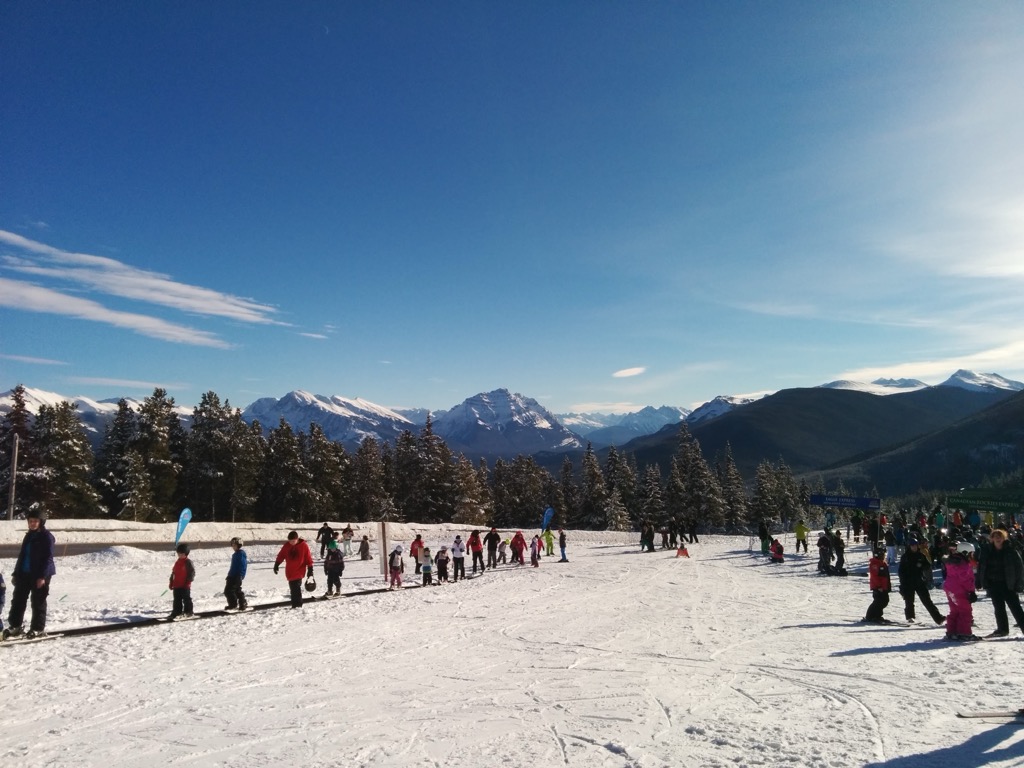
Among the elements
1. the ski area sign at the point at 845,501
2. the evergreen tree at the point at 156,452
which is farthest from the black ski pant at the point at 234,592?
the evergreen tree at the point at 156,452

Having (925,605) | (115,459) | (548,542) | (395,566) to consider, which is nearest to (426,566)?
(395,566)

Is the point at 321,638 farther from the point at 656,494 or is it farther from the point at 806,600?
the point at 656,494

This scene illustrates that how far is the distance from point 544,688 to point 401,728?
212 cm

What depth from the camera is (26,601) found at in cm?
1077

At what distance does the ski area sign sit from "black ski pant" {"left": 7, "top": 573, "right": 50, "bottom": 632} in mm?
27686

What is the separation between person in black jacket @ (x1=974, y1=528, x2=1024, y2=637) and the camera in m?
10.3

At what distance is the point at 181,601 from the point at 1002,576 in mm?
15729

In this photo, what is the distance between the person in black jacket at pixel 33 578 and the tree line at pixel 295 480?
100 feet

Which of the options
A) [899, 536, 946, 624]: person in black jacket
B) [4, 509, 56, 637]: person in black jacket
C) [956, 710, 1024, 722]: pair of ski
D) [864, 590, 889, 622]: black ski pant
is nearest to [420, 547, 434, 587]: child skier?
[4, 509, 56, 637]: person in black jacket

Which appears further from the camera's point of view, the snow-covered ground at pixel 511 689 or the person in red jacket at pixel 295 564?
the person in red jacket at pixel 295 564

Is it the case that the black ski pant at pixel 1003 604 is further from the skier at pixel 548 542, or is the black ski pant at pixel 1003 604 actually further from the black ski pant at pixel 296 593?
the skier at pixel 548 542

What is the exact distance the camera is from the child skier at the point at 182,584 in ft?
42.8

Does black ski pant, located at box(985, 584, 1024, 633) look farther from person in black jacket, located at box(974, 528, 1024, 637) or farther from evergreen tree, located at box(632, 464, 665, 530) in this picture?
evergreen tree, located at box(632, 464, 665, 530)

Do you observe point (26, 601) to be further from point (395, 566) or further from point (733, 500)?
point (733, 500)
